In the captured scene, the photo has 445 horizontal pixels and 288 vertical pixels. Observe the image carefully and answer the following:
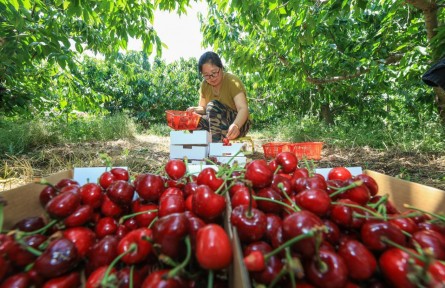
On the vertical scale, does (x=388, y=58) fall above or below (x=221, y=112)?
above

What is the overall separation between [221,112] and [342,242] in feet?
9.36

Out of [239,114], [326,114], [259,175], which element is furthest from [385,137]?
[259,175]

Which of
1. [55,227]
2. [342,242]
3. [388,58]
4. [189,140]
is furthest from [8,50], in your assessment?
[388,58]

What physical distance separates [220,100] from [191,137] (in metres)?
0.89

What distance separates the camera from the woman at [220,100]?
3.21 m

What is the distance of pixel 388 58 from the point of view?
173 inches

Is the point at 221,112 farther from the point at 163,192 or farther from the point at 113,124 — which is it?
the point at 113,124

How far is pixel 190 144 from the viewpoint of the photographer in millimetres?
3014

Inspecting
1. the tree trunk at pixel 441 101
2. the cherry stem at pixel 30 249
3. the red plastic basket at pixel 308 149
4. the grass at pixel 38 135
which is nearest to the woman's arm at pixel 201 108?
the red plastic basket at pixel 308 149

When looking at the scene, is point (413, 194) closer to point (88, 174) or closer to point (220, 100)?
point (88, 174)

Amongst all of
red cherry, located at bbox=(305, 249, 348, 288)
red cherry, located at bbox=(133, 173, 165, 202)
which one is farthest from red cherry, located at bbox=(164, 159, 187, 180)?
red cherry, located at bbox=(305, 249, 348, 288)

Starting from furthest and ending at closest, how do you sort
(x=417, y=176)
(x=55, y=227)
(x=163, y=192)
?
1. (x=417, y=176)
2. (x=163, y=192)
3. (x=55, y=227)

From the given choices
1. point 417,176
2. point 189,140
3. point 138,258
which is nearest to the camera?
point 138,258

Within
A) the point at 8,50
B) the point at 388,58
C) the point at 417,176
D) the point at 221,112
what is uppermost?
the point at 388,58
